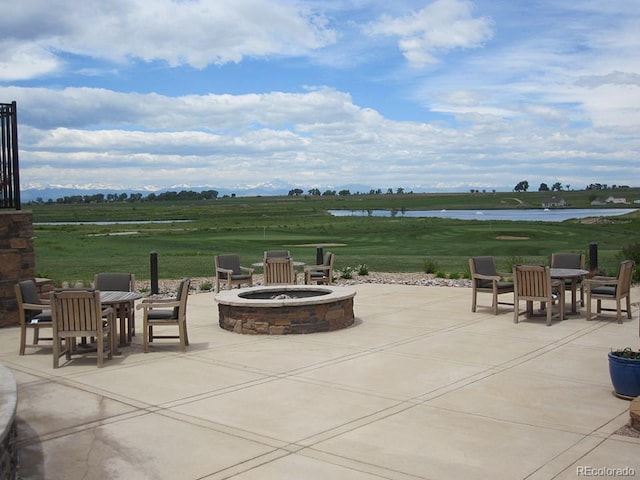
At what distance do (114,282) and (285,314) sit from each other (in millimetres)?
2824

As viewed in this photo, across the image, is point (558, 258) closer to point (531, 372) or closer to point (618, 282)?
point (618, 282)

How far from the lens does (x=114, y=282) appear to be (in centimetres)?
1149

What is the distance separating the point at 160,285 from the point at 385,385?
1173cm

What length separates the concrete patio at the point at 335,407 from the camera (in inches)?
219

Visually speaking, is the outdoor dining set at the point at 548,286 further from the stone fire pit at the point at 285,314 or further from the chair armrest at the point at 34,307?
the chair armrest at the point at 34,307

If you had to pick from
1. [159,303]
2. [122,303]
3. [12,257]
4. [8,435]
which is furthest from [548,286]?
[12,257]

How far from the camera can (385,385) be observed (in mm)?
7984

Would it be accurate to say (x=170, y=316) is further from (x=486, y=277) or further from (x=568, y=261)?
(x=568, y=261)

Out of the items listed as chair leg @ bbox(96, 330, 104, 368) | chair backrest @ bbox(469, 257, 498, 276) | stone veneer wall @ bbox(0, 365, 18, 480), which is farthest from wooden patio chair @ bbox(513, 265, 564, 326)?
stone veneer wall @ bbox(0, 365, 18, 480)

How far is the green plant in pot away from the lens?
718 cm

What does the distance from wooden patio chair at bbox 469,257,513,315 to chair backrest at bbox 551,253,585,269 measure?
1.35 metres

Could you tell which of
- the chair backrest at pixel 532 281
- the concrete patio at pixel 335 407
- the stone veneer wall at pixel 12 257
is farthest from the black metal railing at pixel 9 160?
the chair backrest at pixel 532 281

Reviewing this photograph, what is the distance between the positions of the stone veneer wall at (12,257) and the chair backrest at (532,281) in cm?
839

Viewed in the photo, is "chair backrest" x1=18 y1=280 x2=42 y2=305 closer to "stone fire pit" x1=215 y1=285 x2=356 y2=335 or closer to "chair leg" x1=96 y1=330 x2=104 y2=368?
"chair leg" x1=96 y1=330 x2=104 y2=368
